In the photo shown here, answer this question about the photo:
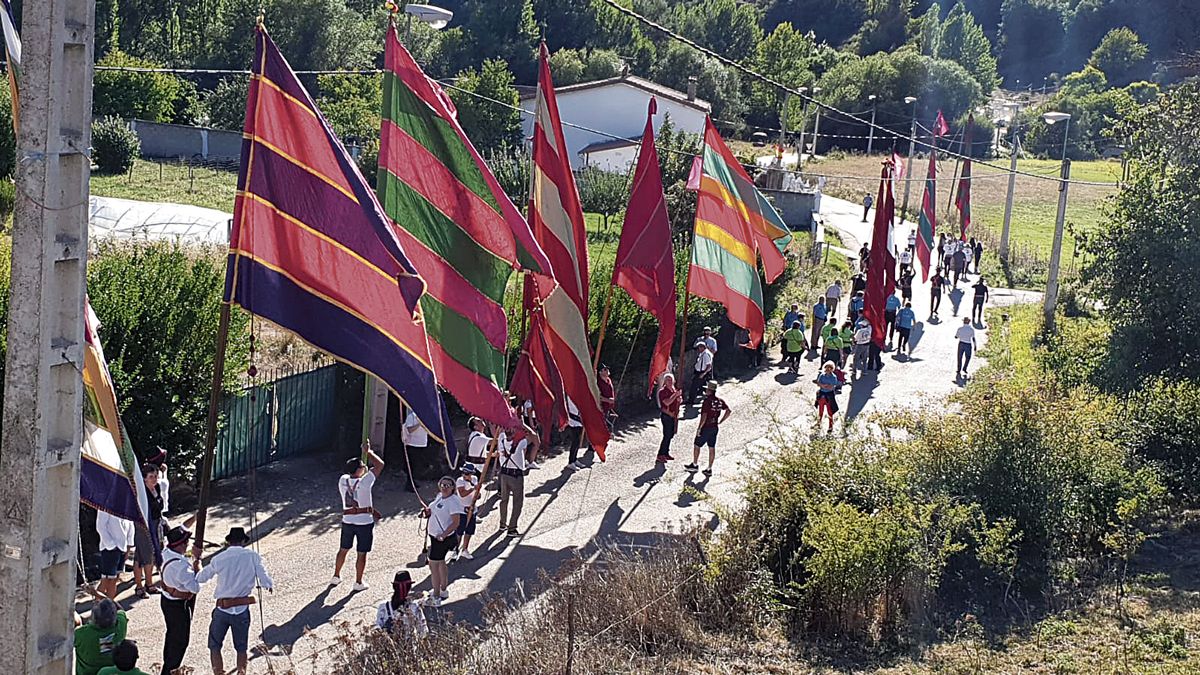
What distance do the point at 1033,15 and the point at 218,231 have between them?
13507 centimetres

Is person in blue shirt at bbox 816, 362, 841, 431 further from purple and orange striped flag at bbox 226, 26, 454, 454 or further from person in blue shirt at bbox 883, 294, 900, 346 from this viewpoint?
purple and orange striped flag at bbox 226, 26, 454, 454

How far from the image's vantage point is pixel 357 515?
12594mm

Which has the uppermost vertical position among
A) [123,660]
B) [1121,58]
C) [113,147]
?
[1121,58]

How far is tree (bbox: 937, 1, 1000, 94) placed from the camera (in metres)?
120

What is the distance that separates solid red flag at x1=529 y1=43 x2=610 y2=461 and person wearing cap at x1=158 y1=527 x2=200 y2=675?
5.50 m

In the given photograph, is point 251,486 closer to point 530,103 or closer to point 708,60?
point 530,103

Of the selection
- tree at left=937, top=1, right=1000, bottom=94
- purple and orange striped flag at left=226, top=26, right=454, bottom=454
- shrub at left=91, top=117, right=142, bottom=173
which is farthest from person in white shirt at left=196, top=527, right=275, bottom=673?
tree at left=937, top=1, right=1000, bottom=94

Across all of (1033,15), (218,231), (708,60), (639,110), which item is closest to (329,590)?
(218,231)

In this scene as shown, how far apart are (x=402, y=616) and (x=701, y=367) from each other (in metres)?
11.9

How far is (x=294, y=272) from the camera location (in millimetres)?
9039

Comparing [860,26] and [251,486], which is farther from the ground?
[860,26]

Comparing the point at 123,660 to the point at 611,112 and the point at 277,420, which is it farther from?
the point at 611,112

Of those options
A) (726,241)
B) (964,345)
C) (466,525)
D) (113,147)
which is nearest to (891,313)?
(964,345)

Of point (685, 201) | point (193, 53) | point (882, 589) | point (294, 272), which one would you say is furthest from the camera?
point (193, 53)
